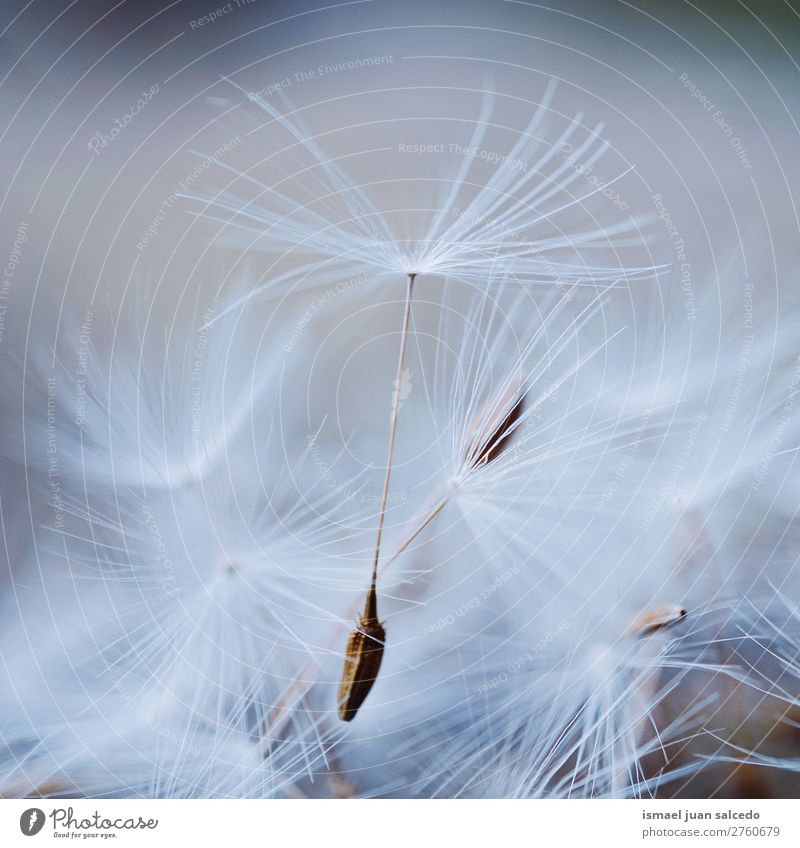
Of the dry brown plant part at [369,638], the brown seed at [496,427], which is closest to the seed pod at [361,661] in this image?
the dry brown plant part at [369,638]

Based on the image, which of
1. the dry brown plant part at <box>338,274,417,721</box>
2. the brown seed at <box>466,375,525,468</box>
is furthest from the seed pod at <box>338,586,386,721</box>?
the brown seed at <box>466,375,525,468</box>

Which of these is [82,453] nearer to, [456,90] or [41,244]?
[41,244]

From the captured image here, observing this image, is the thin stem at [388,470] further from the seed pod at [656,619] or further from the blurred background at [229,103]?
the seed pod at [656,619]

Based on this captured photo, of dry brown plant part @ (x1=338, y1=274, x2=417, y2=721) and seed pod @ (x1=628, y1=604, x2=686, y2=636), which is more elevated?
dry brown plant part @ (x1=338, y1=274, x2=417, y2=721)

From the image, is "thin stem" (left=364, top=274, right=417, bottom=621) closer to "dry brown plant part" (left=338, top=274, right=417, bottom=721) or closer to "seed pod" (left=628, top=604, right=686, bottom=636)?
"dry brown plant part" (left=338, top=274, right=417, bottom=721)

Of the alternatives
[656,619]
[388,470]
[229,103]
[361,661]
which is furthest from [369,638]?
[229,103]
